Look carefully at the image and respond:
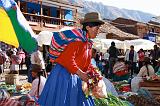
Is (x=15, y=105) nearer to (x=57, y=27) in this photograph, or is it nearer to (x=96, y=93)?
(x=96, y=93)

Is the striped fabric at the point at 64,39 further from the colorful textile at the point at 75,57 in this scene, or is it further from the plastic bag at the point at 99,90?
the plastic bag at the point at 99,90

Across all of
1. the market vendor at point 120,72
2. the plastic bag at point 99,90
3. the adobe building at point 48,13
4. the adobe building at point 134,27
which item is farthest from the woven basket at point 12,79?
the adobe building at point 134,27

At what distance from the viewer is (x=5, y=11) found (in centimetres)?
446

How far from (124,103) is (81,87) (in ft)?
12.0

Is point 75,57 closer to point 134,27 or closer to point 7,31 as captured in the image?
point 7,31

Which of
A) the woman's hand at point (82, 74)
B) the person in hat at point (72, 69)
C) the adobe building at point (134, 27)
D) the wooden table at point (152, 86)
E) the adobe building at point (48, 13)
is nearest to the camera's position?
the woman's hand at point (82, 74)

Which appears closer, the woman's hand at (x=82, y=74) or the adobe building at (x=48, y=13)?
the woman's hand at (x=82, y=74)

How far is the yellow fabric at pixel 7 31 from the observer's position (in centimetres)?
440

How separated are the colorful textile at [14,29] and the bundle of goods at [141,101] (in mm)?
5014

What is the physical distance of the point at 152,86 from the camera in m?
9.72

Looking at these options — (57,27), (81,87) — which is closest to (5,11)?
(81,87)

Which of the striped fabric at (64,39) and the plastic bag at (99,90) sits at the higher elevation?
the striped fabric at (64,39)

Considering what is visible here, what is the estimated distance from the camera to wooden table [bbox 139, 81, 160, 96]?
31.4 ft

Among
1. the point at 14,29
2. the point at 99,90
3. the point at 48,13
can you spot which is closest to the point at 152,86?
the point at 99,90
